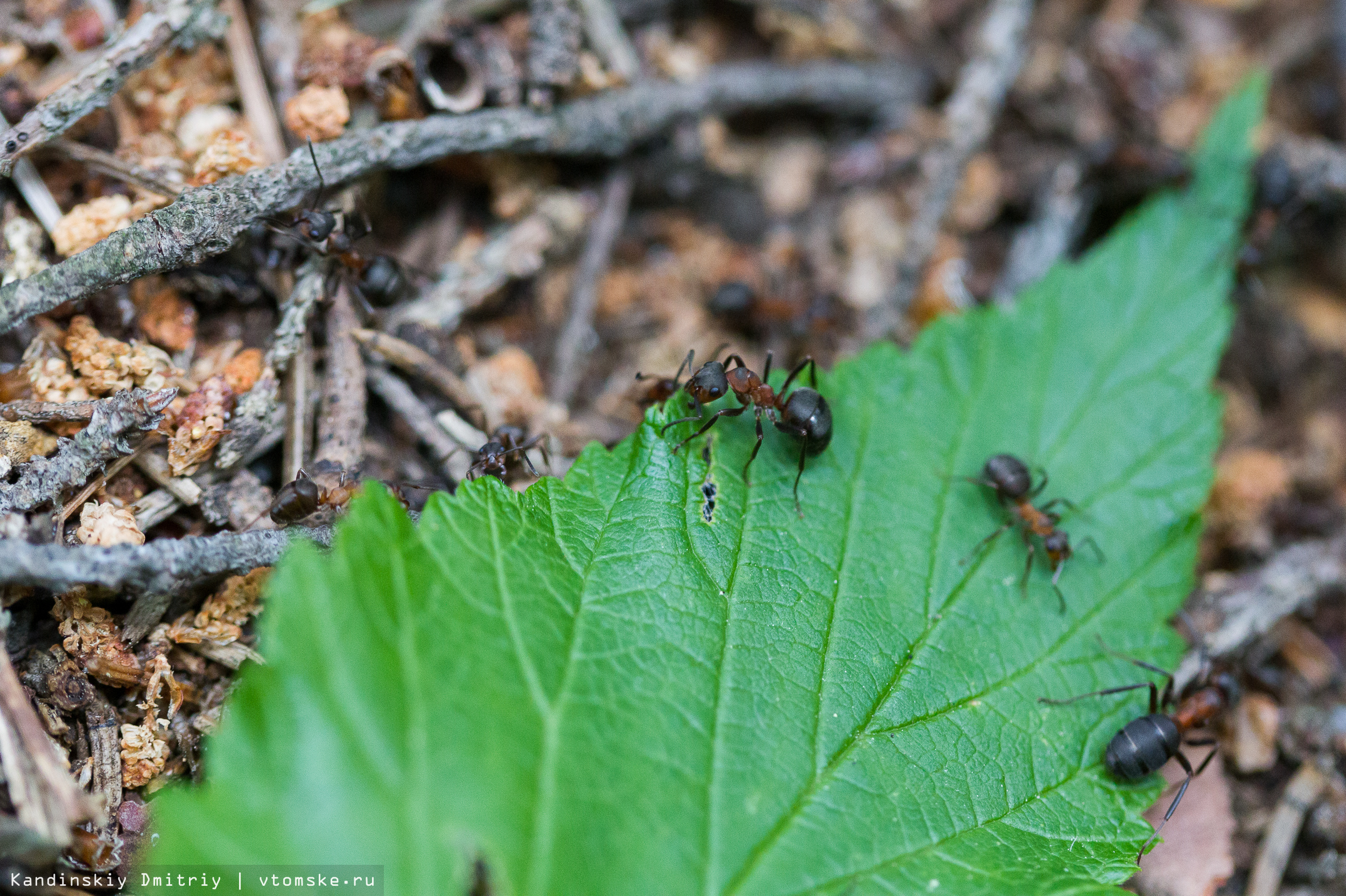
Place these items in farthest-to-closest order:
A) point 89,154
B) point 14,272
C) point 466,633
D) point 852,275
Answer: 1. point 852,275
2. point 89,154
3. point 14,272
4. point 466,633

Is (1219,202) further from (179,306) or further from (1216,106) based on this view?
(179,306)

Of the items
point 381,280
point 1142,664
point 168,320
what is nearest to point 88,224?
point 168,320

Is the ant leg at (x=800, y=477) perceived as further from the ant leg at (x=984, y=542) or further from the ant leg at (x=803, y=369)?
the ant leg at (x=984, y=542)

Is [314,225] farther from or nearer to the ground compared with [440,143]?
nearer to the ground

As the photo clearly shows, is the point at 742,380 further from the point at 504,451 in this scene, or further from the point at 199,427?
the point at 199,427

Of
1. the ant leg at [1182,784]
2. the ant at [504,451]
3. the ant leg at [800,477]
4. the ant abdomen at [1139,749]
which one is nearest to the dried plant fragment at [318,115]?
the ant at [504,451]

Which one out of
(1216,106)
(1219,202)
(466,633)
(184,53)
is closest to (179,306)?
(184,53)
